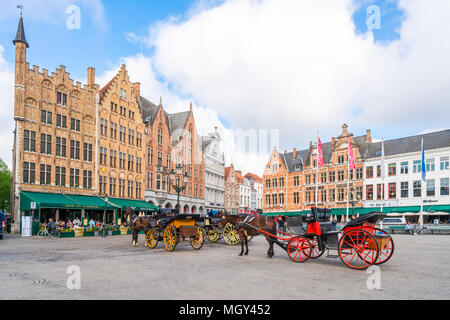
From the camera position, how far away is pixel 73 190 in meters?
32.5

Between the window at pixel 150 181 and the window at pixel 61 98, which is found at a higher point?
the window at pixel 61 98

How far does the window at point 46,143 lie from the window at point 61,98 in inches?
133

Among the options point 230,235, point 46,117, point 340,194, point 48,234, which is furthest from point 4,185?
point 340,194

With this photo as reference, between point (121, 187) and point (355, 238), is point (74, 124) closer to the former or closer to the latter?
point (121, 187)

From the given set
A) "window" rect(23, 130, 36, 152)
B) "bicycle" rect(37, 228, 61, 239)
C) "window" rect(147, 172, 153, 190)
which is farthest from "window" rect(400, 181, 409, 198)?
"window" rect(23, 130, 36, 152)

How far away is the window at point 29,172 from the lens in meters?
28.3

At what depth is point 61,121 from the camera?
1257 inches

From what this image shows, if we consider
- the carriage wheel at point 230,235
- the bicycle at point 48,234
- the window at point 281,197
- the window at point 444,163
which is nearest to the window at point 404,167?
the window at point 444,163

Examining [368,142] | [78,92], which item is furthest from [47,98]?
[368,142]

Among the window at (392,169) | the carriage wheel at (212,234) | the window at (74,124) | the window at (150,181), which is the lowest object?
the carriage wheel at (212,234)

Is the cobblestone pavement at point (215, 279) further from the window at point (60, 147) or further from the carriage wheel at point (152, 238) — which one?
the window at point (60, 147)

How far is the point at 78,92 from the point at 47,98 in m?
3.59

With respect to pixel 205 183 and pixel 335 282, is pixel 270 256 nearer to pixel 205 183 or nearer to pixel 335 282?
pixel 335 282

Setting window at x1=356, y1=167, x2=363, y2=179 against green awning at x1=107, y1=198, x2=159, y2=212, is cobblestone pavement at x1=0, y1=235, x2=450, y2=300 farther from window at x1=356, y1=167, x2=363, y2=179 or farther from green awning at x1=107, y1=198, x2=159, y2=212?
window at x1=356, y1=167, x2=363, y2=179
